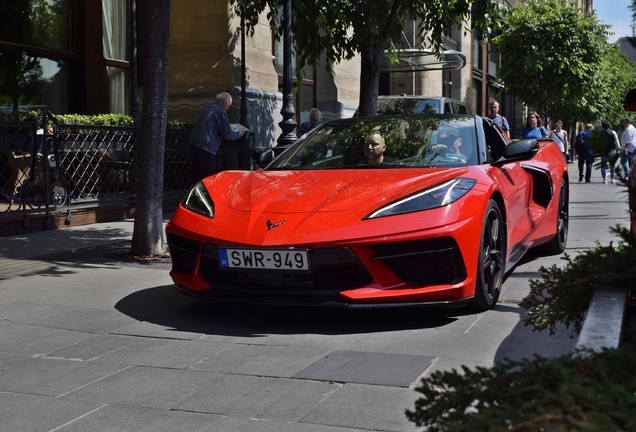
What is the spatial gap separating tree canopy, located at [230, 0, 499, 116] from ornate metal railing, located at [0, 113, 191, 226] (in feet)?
8.75

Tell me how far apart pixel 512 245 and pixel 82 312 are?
3018 mm

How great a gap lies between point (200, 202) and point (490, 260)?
6.35 feet

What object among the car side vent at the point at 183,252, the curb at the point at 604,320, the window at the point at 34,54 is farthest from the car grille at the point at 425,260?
the window at the point at 34,54

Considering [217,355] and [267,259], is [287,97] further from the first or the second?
[217,355]

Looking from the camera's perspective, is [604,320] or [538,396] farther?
[604,320]

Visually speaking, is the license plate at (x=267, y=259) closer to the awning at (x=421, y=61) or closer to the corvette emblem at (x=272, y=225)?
the corvette emblem at (x=272, y=225)

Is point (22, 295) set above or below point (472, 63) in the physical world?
below

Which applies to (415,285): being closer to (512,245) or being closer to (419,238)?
(419,238)

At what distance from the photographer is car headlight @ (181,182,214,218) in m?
5.53

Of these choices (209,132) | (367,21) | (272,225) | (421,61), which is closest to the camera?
(272,225)

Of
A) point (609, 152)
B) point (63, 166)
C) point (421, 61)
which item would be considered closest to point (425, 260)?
point (609, 152)

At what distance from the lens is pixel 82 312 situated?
18.8ft

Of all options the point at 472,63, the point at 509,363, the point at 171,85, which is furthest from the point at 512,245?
the point at 472,63

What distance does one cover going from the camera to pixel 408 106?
54.6ft
